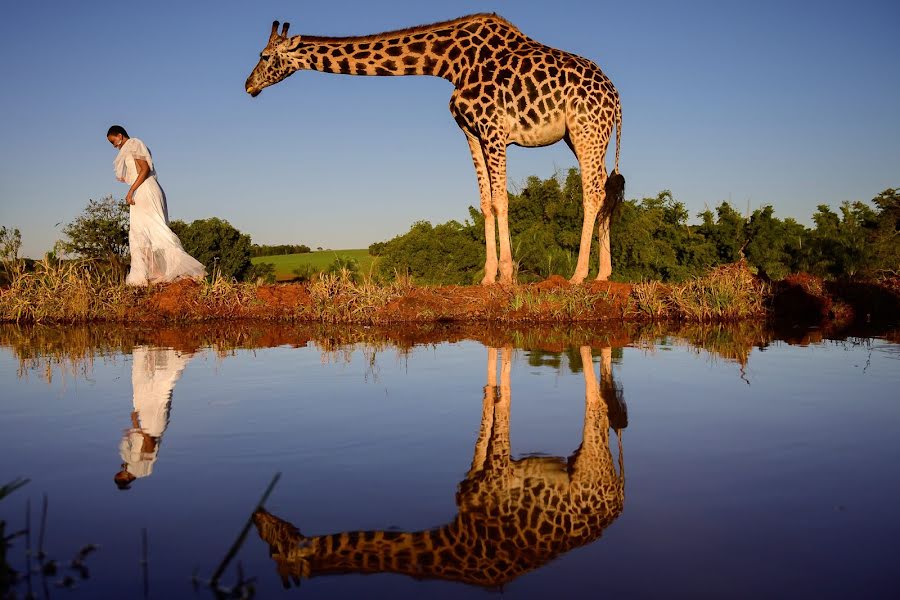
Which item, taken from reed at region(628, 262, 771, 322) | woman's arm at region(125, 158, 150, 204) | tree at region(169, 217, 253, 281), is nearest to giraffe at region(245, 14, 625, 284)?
reed at region(628, 262, 771, 322)

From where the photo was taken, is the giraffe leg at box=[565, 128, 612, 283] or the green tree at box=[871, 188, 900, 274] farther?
the green tree at box=[871, 188, 900, 274]

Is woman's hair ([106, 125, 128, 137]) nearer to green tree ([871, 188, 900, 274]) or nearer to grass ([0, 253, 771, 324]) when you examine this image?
grass ([0, 253, 771, 324])

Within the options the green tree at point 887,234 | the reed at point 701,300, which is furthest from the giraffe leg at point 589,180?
the green tree at point 887,234

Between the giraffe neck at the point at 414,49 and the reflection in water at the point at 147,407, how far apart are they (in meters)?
5.87

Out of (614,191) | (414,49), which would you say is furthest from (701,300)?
(414,49)

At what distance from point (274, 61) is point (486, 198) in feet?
13.4

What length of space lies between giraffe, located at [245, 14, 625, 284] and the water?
5362 mm

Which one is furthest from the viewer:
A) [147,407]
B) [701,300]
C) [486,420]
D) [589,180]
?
[589,180]

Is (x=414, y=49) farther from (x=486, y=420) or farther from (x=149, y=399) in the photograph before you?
(x=486, y=420)

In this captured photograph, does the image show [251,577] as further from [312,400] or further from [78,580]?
[312,400]

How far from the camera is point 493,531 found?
331cm

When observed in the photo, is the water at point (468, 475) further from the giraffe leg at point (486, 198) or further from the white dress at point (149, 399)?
the giraffe leg at point (486, 198)

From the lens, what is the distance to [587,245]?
42.2 ft

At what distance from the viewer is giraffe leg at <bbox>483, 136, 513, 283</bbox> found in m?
12.2
